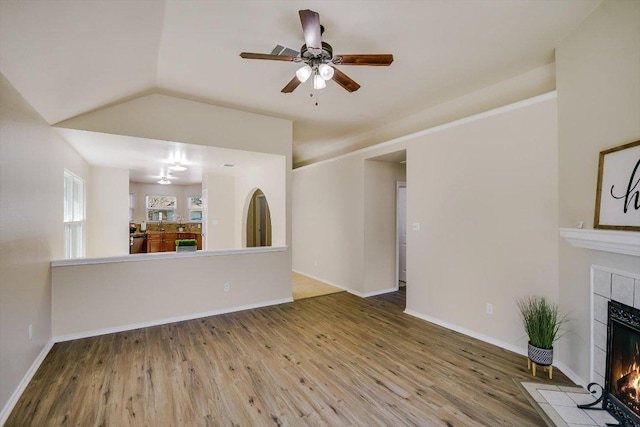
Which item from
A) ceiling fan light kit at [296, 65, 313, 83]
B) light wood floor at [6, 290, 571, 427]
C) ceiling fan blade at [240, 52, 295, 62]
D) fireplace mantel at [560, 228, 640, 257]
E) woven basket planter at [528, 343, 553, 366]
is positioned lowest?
light wood floor at [6, 290, 571, 427]

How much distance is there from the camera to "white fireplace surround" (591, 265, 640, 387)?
6.59 ft

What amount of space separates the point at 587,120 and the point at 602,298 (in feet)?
4.71

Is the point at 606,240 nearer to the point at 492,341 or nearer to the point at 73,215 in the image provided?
the point at 492,341

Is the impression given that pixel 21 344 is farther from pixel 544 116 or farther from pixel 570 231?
pixel 544 116

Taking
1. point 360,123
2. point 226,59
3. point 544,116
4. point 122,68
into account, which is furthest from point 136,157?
point 544,116

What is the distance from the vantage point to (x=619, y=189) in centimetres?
207

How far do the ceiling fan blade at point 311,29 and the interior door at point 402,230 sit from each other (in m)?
3.77

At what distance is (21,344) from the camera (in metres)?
2.40

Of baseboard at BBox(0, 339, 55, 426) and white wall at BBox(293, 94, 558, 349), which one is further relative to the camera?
white wall at BBox(293, 94, 558, 349)

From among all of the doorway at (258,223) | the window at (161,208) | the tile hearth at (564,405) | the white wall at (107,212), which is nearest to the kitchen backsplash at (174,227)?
the window at (161,208)

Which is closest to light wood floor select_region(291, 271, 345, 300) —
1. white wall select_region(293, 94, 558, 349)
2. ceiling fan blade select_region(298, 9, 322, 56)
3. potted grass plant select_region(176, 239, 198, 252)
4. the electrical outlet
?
white wall select_region(293, 94, 558, 349)

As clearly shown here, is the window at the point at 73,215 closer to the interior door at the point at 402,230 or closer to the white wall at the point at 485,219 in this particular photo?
the white wall at the point at 485,219

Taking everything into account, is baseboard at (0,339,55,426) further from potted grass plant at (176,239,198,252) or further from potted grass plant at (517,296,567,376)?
potted grass plant at (517,296,567,376)

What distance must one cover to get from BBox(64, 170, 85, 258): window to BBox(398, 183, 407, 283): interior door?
5399 mm
